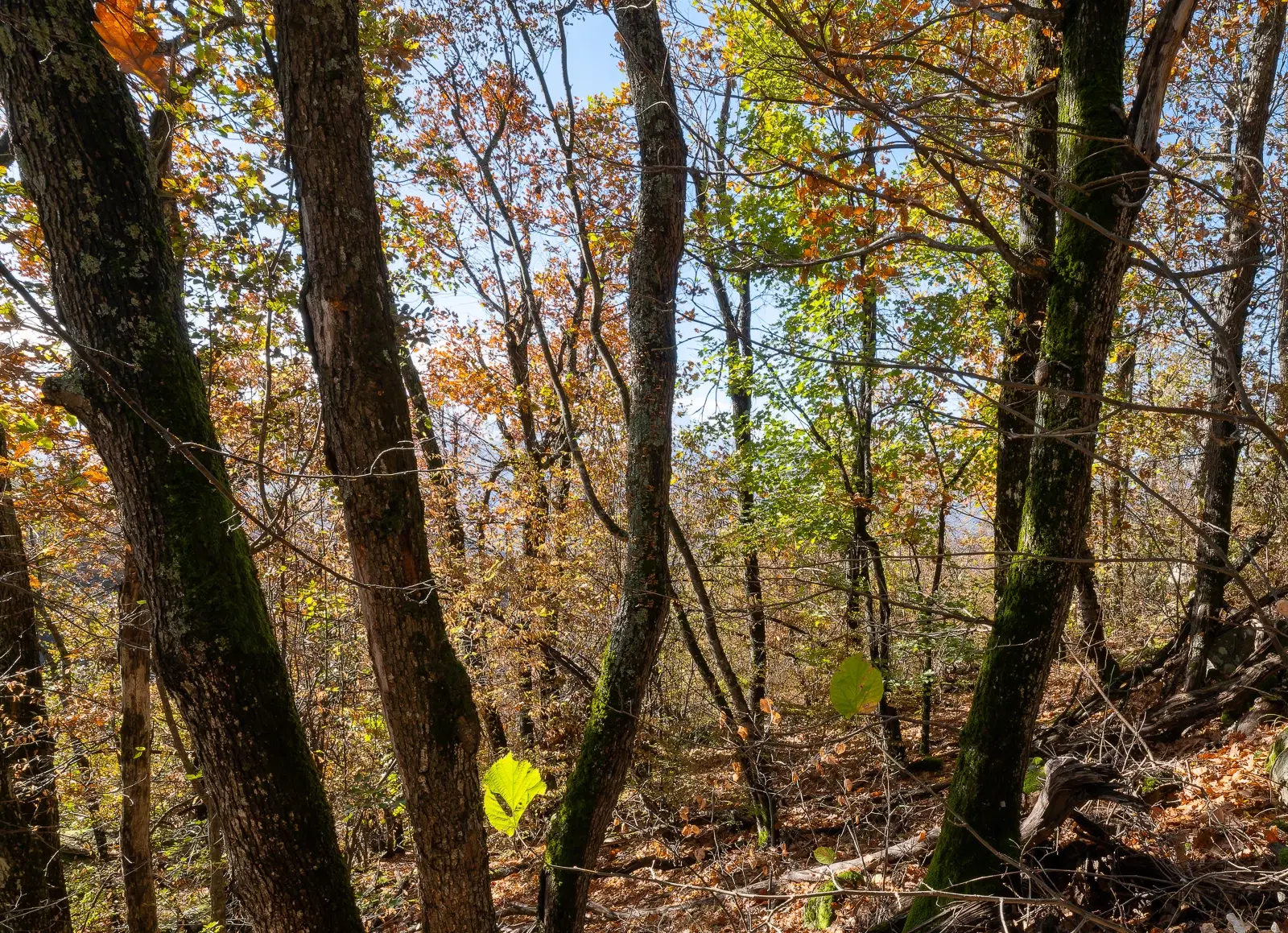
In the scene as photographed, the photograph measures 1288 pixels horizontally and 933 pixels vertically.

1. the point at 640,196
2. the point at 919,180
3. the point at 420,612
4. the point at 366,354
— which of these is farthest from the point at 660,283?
the point at 919,180

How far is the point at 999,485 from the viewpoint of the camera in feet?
16.4

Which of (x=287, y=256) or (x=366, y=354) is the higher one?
(x=287, y=256)

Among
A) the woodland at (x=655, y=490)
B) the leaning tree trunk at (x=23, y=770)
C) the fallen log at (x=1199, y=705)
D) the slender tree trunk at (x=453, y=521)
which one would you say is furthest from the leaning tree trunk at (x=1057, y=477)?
the leaning tree trunk at (x=23, y=770)

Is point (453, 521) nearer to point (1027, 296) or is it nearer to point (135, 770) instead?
point (135, 770)

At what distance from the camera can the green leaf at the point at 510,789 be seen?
2057 mm

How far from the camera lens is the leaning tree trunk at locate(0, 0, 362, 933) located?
100.0 inches

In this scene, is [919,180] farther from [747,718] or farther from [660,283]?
[747,718]

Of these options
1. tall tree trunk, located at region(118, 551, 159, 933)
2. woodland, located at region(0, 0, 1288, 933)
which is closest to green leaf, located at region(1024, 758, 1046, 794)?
woodland, located at region(0, 0, 1288, 933)

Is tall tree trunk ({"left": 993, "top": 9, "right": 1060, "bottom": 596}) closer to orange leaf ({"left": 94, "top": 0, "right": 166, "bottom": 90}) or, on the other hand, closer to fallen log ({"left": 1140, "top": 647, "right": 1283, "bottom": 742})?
fallen log ({"left": 1140, "top": 647, "right": 1283, "bottom": 742})

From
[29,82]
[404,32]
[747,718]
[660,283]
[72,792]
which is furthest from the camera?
[72,792]

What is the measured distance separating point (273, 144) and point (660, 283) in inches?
104

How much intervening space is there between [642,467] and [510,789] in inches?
90.8

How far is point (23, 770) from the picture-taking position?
5.39m

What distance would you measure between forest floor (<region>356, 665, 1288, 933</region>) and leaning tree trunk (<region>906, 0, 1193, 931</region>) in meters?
0.24
